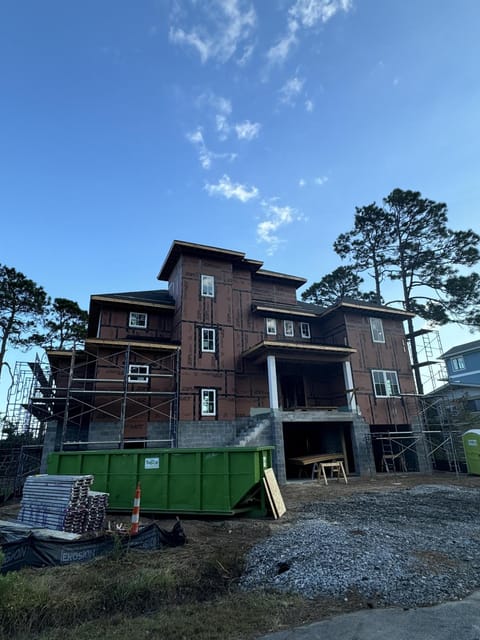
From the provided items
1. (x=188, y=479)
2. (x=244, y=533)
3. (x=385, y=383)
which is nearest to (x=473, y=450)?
(x=385, y=383)

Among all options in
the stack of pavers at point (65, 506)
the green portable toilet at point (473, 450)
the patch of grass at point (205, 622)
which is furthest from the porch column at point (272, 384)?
the patch of grass at point (205, 622)

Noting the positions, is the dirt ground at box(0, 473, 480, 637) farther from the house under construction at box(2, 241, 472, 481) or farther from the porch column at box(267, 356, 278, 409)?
the porch column at box(267, 356, 278, 409)

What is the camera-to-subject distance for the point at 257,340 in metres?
23.2

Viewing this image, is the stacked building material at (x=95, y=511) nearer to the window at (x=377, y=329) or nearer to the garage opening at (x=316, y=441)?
the garage opening at (x=316, y=441)

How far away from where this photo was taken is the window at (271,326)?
23.9m

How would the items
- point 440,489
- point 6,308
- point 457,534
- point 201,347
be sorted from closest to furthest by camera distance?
point 457,534 → point 440,489 → point 201,347 → point 6,308

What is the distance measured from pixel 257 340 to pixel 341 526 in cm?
1486

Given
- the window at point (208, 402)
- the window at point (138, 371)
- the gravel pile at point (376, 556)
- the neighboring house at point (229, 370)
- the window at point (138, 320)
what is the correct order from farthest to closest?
the window at point (138, 320)
the window at point (208, 402)
the window at point (138, 371)
the neighboring house at point (229, 370)
the gravel pile at point (376, 556)

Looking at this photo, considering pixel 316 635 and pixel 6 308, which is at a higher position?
pixel 6 308

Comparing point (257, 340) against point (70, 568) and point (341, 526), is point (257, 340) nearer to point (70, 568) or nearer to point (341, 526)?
point (341, 526)

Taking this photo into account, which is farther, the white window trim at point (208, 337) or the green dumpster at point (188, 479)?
the white window trim at point (208, 337)

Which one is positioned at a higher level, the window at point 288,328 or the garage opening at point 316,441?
the window at point 288,328

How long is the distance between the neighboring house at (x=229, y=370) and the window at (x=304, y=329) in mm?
76

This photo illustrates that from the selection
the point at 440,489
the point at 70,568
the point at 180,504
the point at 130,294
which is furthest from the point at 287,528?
the point at 130,294
